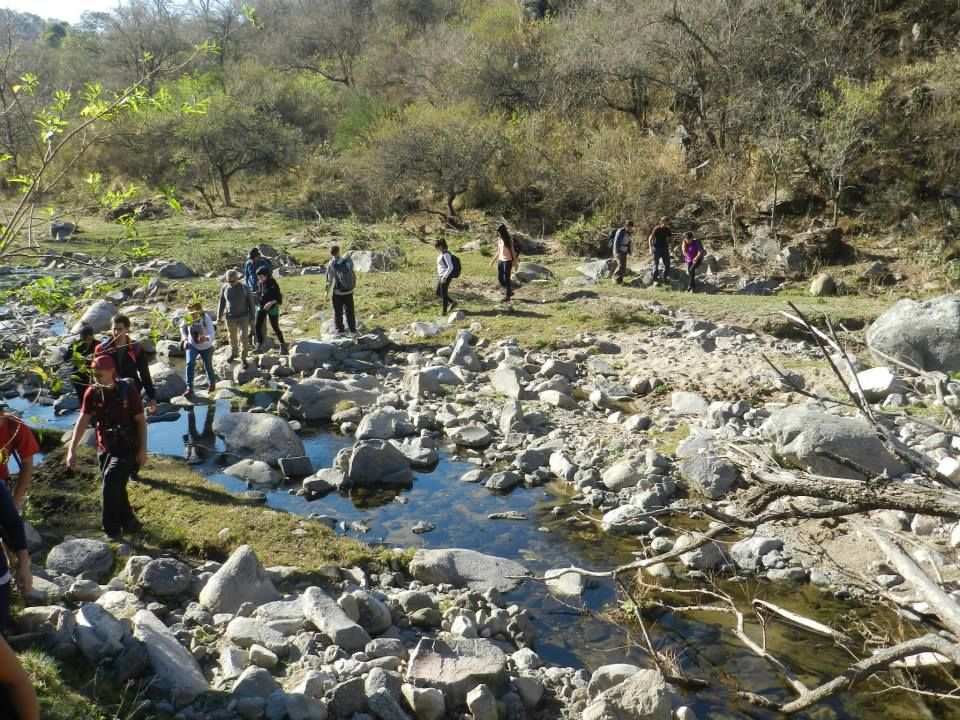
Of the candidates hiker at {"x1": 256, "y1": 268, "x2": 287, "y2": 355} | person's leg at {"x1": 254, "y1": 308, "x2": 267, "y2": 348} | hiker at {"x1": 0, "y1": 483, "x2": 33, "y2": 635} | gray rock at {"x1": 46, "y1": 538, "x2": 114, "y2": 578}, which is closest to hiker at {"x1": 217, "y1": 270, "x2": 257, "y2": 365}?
hiker at {"x1": 256, "y1": 268, "x2": 287, "y2": 355}

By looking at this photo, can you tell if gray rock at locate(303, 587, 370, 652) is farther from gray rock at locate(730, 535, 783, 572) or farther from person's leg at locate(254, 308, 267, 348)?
person's leg at locate(254, 308, 267, 348)

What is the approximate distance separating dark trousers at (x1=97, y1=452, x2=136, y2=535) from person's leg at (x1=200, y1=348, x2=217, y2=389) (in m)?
5.13

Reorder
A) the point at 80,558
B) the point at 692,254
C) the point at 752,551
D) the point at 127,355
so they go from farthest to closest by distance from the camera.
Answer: the point at 692,254 < the point at 127,355 < the point at 752,551 < the point at 80,558

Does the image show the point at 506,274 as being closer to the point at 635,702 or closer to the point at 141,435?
the point at 141,435

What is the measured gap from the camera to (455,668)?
5746mm

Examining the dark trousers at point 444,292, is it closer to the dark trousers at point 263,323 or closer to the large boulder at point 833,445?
the dark trousers at point 263,323

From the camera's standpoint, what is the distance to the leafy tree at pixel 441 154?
28.7 meters

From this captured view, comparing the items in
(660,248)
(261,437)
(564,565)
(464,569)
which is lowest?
(564,565)

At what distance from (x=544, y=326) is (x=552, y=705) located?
10954mm

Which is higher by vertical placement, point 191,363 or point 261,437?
point 191,363

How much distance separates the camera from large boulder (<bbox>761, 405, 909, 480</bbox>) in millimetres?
9141

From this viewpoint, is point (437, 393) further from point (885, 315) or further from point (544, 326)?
point (885, 315)

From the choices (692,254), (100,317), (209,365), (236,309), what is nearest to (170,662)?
(209,365)

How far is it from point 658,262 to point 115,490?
15.1 m
